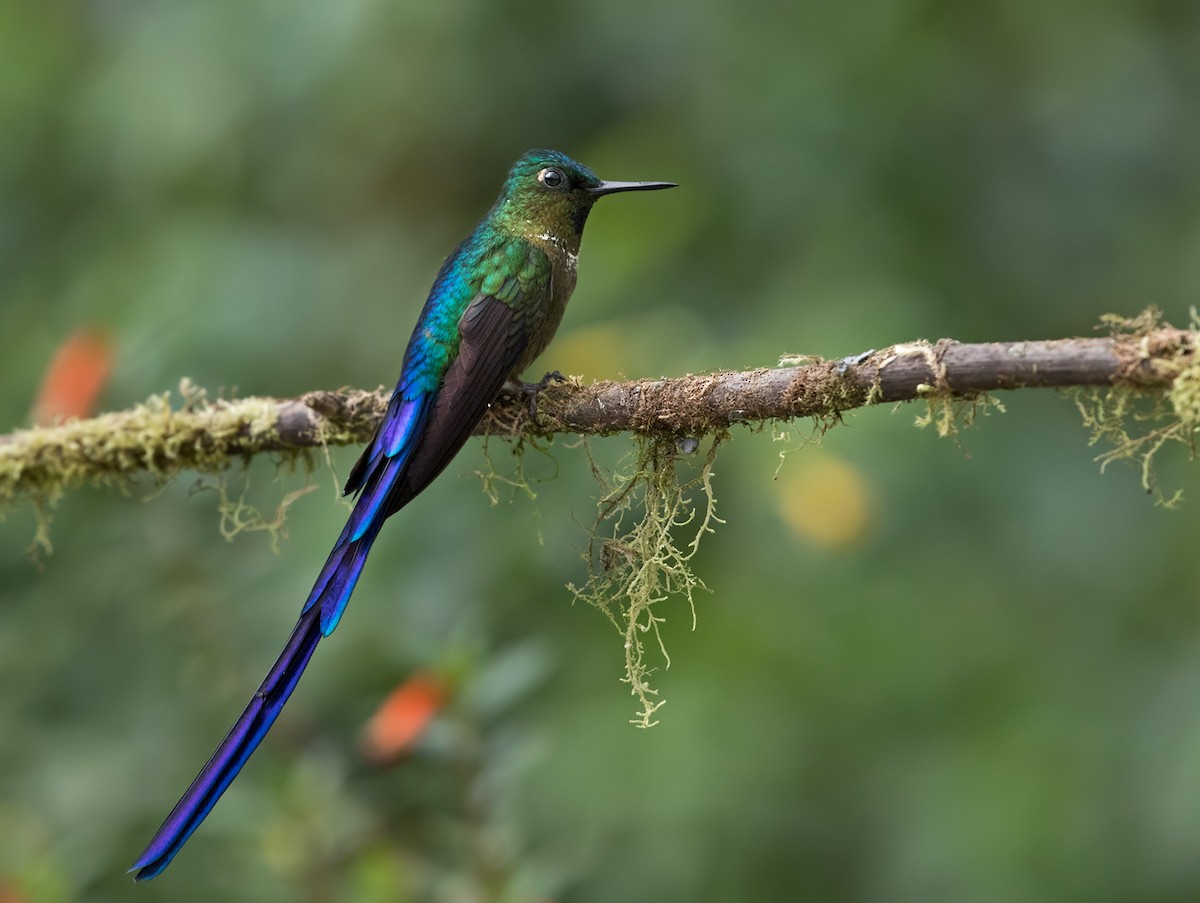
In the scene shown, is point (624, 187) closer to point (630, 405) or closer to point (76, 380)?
point (630, 405)

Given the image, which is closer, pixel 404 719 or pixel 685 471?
pixel 404 719

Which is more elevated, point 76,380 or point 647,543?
point 76,380

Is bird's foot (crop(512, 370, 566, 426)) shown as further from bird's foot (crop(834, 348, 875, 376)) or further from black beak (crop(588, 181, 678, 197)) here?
bird's foot (crop(834, 348, 875, 376))

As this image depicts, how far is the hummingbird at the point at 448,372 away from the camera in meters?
2.55

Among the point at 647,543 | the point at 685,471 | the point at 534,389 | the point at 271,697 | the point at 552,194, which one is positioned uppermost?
the point at 552,194

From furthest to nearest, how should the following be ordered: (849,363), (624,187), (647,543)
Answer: (624,187) < (647,543) < (849,363)

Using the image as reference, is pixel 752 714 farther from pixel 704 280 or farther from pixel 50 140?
pixel 50 140

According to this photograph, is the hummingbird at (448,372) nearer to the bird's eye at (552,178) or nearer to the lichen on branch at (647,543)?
Result: the bird's eye at (552,178)

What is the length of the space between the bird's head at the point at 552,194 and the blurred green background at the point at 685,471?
41 centimetres

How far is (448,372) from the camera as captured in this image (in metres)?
3.02

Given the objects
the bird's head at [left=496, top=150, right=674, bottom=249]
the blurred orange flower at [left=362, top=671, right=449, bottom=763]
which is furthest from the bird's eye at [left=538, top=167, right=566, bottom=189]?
the blurred orange flower at [left=362, top=671, right=449, bottom=763]

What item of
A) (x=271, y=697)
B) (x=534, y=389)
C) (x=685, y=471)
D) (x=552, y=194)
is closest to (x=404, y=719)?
(x=271, y=697)

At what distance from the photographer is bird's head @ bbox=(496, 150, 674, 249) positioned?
144 inches

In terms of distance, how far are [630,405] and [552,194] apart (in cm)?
131
